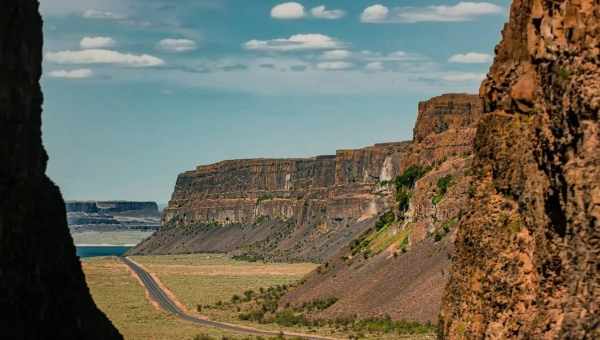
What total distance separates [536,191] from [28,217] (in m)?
15.3

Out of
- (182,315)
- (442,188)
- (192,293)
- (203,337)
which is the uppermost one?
(442,188)

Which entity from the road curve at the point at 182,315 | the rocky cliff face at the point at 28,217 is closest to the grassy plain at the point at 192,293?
the road curve at the point at 182,315

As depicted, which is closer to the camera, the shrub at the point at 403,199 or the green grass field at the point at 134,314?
the green grass field at the point at 134,314

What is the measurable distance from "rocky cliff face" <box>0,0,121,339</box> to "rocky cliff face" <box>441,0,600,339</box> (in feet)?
39.9

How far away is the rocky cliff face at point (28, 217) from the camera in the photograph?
29016 millimetres

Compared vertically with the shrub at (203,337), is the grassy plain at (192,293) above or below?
below

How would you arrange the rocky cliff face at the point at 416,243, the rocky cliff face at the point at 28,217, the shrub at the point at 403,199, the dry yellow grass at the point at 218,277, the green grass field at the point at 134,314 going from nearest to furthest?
1. the rocky cliff face at the point at 28,217
2. the green grass field at the point at 134,314
3. the rocky cliff face at the point at 416,243
4. the shrub at the point at 403,199
5. the dry yellow grass at the point at 218,277

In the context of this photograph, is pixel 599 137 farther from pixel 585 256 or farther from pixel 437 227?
pixel 437 227

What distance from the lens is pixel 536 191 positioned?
24328 millimetres

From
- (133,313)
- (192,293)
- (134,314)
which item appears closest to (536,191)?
(134,314)

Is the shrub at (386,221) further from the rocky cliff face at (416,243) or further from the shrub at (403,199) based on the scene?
the shrub at (403,199)

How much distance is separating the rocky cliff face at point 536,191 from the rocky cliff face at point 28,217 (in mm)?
12157

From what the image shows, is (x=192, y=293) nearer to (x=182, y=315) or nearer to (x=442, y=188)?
(x=182, y=315)

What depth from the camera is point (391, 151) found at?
18075 cm
